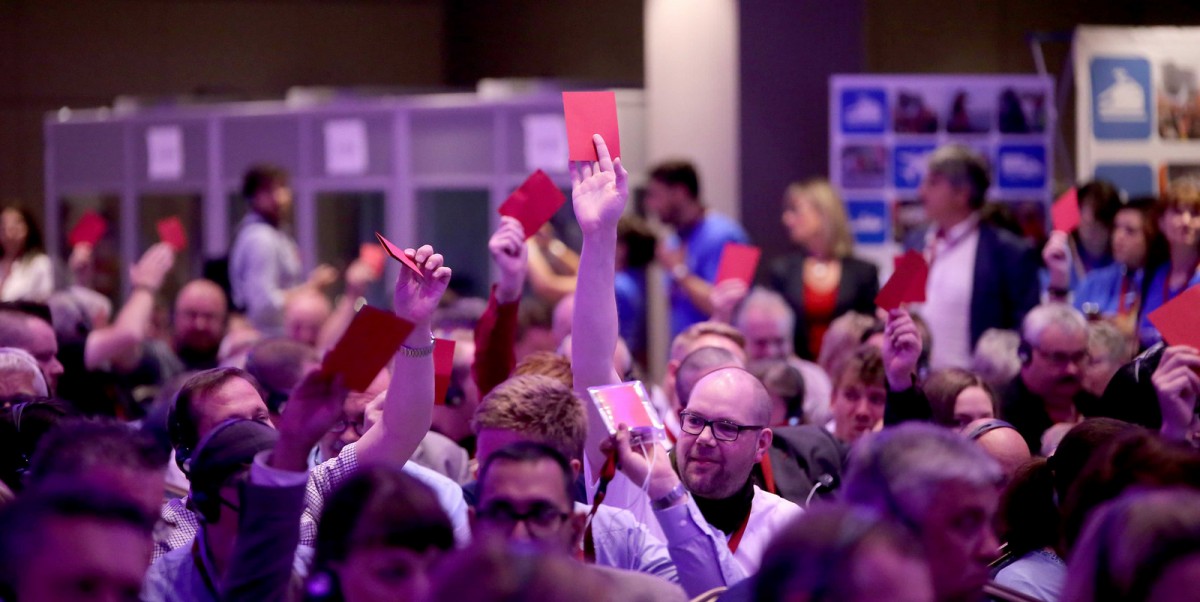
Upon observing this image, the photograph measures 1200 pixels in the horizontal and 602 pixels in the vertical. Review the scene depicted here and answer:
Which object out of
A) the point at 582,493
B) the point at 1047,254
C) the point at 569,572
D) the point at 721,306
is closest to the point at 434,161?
Answer: the point at 721,306

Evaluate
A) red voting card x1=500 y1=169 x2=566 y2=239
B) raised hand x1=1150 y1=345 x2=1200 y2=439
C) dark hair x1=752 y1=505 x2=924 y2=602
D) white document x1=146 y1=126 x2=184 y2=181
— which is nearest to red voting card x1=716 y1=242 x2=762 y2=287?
red voting card x1=500 y1=169 x2=566 y2=239

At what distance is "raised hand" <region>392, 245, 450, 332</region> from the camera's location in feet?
10.0

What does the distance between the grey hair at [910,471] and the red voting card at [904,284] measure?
1.48 metres

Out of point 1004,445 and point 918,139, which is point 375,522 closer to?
point 1004,445

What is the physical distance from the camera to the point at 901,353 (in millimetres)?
3646

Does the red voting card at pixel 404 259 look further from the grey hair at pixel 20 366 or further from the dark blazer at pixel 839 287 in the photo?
the dark blazer at pixel 839 287

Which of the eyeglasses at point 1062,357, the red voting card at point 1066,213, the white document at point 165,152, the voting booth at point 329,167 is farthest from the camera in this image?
the white document at point 165,152

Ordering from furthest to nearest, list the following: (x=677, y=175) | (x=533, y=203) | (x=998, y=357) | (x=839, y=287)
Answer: (x=677, y=175) < (x=839, y=287) < (x=998, y=357) < (x=533, y=203)

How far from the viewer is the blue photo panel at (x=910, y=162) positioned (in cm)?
782

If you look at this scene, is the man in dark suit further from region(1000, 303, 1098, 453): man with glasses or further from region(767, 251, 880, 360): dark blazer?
region(1000, 303, 1098, 453): man with glasses

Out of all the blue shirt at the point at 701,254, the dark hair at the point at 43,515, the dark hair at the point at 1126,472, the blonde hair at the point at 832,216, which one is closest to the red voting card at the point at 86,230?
the blue shirt at the point at 701,254

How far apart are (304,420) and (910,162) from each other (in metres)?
5.93

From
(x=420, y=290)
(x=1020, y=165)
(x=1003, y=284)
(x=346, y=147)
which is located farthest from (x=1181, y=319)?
(x=346, y=147)

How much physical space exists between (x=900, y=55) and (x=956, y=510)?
361 inches
